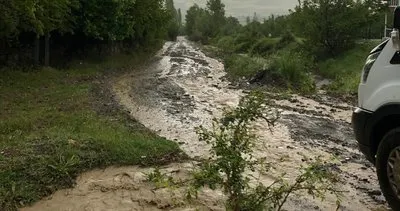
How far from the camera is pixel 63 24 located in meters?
21.4

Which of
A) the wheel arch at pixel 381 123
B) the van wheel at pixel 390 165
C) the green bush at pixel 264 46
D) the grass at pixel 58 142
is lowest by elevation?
the grass at pixel 58 142

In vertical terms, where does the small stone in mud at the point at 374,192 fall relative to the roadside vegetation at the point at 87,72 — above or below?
below

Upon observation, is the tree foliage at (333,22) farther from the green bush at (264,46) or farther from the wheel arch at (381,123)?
the wheel arch at (381,123)

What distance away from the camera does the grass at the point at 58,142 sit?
5.86 meters

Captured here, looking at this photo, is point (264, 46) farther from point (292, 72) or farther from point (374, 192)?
point (374, 192)

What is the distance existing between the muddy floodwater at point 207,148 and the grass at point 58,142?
0.87 ft

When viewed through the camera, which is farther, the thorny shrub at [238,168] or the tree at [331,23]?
the tree at [331,23]

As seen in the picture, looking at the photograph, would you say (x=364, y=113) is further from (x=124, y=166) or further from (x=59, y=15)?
(x=59, y=15)

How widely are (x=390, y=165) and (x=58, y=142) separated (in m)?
4.89

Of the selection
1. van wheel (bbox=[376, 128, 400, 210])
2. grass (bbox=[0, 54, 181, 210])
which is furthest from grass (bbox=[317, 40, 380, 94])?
van wheel (bbox=[376, 128, 400, 210])

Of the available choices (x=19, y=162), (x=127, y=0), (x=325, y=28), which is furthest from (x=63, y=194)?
(x=325, y=28)

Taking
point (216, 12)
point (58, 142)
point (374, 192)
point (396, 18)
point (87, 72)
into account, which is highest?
point (216, 12)

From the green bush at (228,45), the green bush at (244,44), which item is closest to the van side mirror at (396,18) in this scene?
the green bush at (244,44)

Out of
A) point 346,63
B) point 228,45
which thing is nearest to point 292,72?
point 346,63
